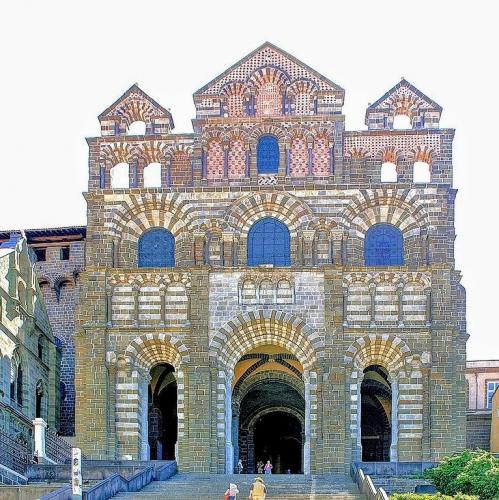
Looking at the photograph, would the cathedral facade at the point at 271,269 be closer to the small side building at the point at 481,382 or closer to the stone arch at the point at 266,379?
the stone arch at the point at 266,379

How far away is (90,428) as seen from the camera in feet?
156

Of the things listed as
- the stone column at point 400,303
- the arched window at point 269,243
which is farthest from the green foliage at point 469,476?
the arched window at point 269,243

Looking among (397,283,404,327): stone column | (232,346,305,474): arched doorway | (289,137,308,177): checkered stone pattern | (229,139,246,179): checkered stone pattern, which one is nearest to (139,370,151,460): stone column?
(232,346,305,474): arched doorway

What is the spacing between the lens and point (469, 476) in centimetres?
3466

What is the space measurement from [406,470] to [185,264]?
38.5 feet

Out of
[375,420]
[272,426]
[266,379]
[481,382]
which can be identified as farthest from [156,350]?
[481,382]

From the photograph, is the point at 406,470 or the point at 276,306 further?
the point at 276,306

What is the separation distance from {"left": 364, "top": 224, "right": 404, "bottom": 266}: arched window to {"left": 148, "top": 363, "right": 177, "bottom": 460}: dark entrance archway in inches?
358

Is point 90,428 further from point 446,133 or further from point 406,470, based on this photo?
point 446,133

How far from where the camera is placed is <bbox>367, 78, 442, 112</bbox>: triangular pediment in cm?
4988

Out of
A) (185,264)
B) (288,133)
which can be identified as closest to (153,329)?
(185,264)

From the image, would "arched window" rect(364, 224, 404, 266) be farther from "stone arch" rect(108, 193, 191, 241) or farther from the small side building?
the small side building

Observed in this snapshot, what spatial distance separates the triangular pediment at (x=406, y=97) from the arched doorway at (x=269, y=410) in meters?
10.4

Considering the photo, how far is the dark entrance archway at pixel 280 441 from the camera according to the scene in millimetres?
56812
